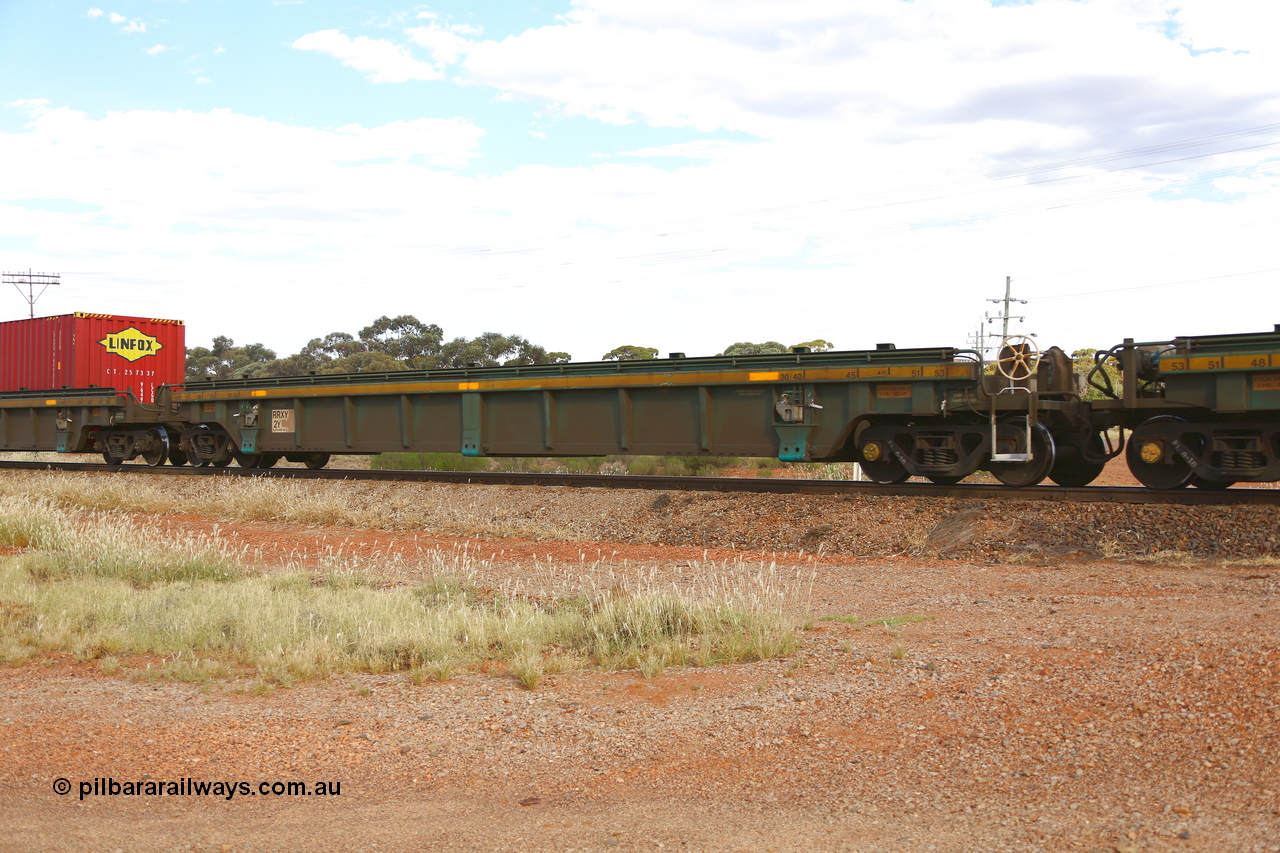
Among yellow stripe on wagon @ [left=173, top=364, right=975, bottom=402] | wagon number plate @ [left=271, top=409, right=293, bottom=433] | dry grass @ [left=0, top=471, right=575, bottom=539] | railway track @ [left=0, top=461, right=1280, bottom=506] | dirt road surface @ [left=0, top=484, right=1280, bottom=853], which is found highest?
yellow stripe on wagon @ [left=173, top=364, right=975, bottom=402]

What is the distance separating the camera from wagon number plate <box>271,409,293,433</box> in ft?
66.5

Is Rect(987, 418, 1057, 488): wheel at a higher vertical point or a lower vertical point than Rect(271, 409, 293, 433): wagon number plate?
lower

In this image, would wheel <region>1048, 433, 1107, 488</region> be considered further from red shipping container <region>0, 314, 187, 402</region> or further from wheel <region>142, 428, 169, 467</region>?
red shipping container <region>0, 314, 187, 402</region>

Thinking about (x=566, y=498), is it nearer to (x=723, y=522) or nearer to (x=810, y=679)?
(x=723, y=522)

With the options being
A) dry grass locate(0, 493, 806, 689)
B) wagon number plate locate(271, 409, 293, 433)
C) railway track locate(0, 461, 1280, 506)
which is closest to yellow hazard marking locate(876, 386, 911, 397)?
railway track locate(0, 461, 1280, 506)

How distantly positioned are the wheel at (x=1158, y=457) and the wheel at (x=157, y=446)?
20641 mm

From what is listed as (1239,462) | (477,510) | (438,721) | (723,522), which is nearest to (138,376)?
(477,510)

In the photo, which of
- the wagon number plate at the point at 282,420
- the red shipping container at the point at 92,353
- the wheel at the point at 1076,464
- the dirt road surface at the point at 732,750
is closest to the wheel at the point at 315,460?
the wagon number plate at the point at 282,420

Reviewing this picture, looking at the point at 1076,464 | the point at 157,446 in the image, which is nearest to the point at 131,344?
the point at 157,446

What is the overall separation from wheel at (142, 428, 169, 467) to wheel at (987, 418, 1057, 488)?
62.6ft

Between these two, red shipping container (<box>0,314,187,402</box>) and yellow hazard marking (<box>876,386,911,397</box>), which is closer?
yellow hazard marking (<box>876,386,911,397</box>)

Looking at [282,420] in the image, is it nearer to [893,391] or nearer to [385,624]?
[893,391]

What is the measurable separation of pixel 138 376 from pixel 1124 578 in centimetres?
2377

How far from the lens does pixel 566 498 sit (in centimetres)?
1531
